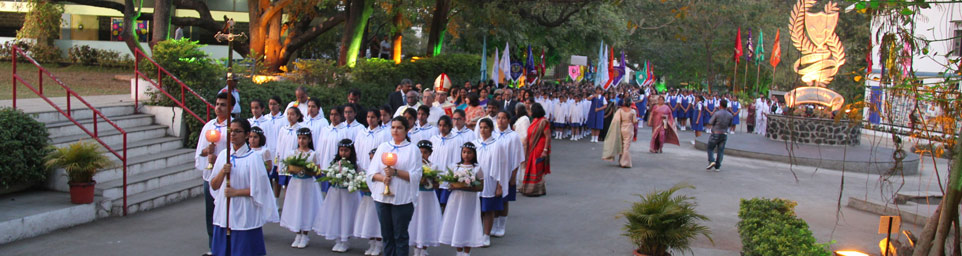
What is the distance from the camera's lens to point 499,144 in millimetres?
8547

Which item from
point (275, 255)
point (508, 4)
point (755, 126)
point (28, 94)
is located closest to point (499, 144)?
point (275, 255)

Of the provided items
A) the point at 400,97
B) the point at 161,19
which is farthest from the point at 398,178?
the point at 161,19

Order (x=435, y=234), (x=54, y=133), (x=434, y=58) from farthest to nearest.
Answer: (x=434, y=58)
(x=54, y=133)
(x=435, y=234)

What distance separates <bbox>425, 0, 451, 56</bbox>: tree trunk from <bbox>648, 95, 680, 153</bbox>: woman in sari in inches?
384

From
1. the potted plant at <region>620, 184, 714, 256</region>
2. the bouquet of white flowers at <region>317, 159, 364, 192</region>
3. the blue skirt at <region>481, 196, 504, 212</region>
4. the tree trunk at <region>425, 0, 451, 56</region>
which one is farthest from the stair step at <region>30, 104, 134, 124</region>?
the tree trunk at <region>425, 0, 451, 56</region>

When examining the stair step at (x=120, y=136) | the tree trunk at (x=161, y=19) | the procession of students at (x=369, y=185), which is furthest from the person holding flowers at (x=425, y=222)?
the tree trunk at (x=161, y=19)

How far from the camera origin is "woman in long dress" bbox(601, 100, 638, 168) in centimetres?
1611

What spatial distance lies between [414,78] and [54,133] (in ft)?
44.5

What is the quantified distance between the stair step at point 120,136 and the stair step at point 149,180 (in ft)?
2.96

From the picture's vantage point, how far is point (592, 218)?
10570 millimetres

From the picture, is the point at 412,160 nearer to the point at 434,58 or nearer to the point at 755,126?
the point at 434,58

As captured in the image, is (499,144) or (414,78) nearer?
(499,144)

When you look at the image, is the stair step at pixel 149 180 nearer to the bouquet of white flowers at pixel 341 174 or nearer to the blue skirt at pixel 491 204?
the bouquet of white flowers at pixel 341 174

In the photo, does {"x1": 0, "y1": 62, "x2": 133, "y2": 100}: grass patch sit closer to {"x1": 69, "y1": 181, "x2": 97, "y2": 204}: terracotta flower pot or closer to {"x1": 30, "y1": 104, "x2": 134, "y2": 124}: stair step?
{"x1": 30, "y1": 104, "x2": 134, "y2": 124}: stair step
